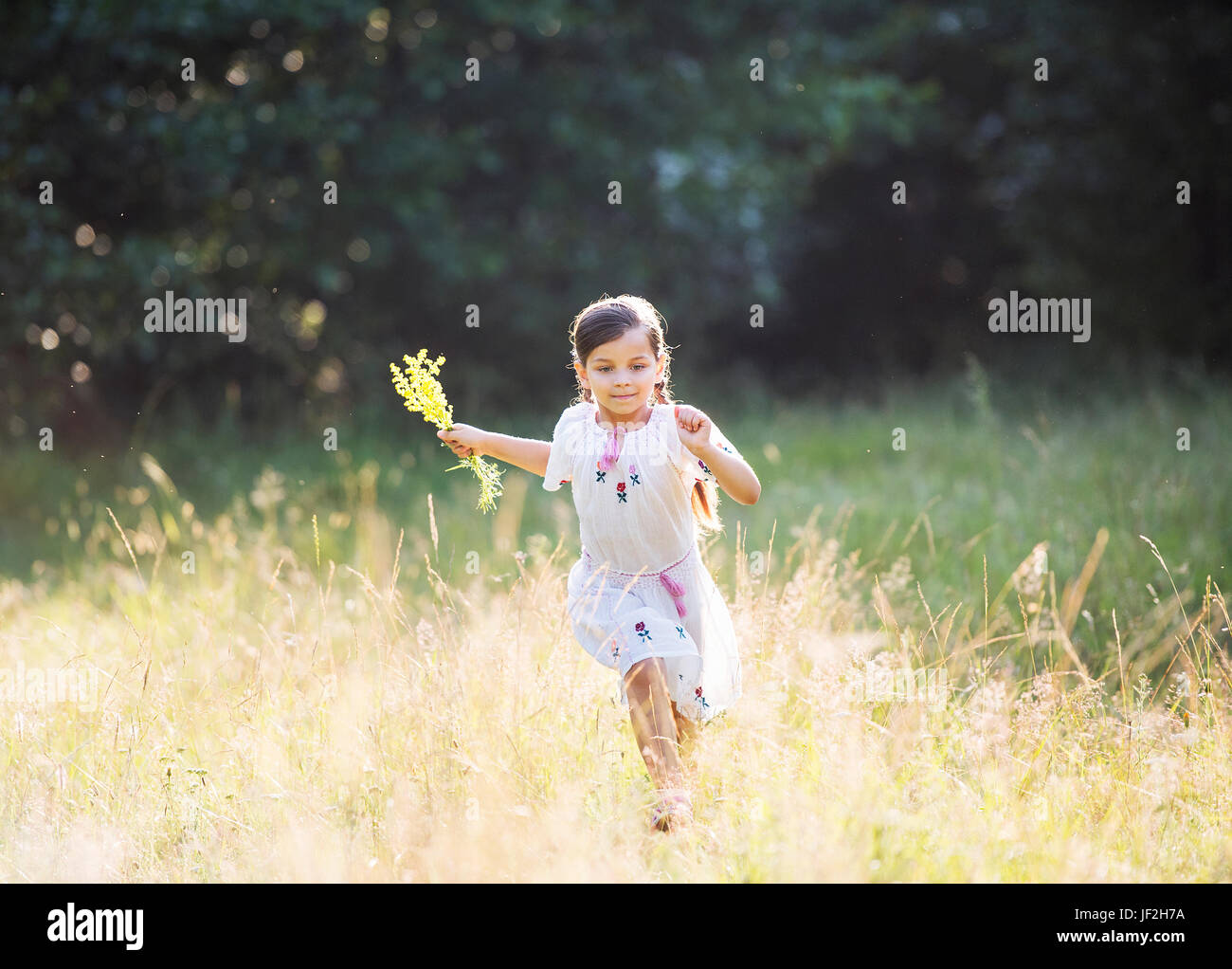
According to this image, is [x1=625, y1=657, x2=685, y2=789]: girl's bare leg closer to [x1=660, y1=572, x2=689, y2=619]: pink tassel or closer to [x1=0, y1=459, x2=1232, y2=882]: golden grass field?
[x1=0, y1=459, x2=1232, y2=882]: golden grass field

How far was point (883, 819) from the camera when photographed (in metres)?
2.83

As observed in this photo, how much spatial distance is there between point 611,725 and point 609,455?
897 mm

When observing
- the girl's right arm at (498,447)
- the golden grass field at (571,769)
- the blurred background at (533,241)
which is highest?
the blurred background at (533,241)

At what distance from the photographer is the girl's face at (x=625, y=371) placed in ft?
10.2

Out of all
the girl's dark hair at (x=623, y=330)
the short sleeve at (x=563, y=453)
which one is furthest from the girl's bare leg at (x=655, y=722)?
the short sleeve at (x=563, y=453)

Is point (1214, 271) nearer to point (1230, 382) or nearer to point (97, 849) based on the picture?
point (1230, 382)

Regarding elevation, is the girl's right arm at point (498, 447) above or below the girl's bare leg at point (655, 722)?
above

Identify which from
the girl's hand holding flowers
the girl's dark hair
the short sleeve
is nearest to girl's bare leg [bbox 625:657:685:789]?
the girl's dark hair

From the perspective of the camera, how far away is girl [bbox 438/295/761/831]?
305cm

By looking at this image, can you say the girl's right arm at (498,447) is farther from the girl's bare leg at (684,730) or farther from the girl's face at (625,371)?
the girl's bare leg at (684,730)

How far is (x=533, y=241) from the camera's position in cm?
1030
